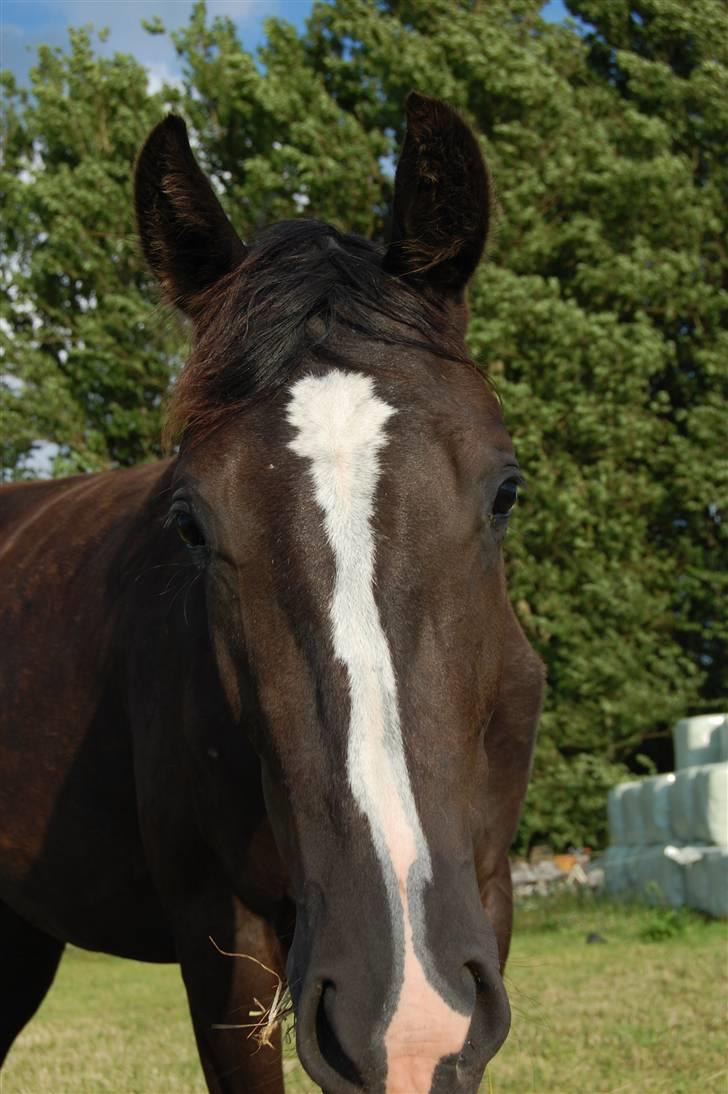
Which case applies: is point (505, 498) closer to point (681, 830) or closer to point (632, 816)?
point (681, 830)

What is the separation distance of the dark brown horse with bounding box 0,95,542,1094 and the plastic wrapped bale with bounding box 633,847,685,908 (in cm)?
881

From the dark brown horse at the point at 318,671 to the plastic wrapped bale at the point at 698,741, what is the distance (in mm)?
9977

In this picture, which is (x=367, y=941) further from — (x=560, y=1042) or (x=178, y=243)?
(x=560, y=1042)

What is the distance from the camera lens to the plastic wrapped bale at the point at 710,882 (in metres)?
10.6

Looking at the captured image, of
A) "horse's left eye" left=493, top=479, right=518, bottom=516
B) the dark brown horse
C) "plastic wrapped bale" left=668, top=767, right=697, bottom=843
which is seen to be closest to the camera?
the dark brown horse

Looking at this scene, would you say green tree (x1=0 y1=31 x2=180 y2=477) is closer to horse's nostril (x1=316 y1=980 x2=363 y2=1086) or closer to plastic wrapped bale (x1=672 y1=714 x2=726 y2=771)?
plastic wrapped bale (x1=672 y1=714 x2=726 y2=771)

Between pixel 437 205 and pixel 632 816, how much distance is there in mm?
12289

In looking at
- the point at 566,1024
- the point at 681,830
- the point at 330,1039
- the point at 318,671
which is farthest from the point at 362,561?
the point at 681,830

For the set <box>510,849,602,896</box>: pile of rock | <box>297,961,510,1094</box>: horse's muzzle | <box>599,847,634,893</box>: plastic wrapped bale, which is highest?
<box>297,961,510,1094</box>: horse's muzzle

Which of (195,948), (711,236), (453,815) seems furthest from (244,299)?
(711,236)

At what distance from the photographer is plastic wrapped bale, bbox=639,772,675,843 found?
42.1ft

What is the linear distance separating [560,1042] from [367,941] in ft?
15.9

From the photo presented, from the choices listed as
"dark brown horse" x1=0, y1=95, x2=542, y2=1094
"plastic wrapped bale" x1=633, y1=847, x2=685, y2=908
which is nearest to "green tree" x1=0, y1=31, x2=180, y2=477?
"plastic wrapped bale" x1=633, y1=847, x2=685, y2=908

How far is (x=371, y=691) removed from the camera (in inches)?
87.4
